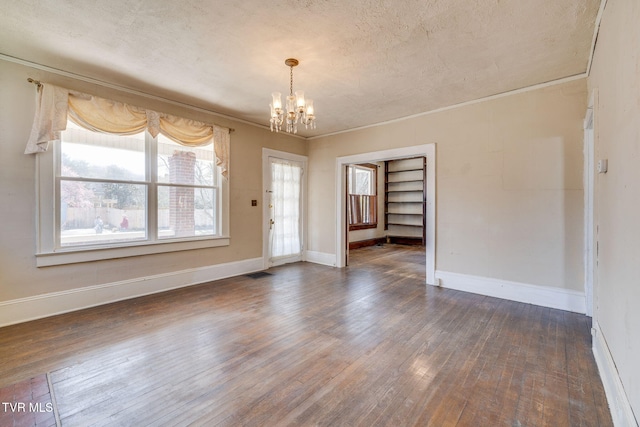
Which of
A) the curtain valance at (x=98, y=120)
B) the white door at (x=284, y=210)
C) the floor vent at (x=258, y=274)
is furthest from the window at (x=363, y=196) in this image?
the curtain valance at (x=98, y=120)

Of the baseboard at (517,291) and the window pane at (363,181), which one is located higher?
the window pane at (363,181)

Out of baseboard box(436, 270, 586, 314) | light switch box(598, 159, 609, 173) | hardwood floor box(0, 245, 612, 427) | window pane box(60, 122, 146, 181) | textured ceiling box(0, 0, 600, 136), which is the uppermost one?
textured ceiling box(0, 0, 600, 136)

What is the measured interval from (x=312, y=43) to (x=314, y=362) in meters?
2.86

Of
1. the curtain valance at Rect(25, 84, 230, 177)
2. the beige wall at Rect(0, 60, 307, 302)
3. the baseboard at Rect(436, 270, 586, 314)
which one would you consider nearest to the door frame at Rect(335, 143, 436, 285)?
the baseboard at Rect(436, 270, 586, 314)

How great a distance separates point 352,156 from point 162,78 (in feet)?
11.1

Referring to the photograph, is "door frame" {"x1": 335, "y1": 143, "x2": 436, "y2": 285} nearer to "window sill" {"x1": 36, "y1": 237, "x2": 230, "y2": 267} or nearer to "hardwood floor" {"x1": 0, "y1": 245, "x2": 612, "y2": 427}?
"hardwood floor" {"x1": 0, "y1": 245, "x2": 612, "y2": 427}

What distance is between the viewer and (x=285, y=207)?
19.8ft

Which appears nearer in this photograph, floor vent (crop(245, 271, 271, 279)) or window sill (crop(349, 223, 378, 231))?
floor vent (crop(245, 271, 271, 279))

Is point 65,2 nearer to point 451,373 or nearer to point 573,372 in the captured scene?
point 451,373

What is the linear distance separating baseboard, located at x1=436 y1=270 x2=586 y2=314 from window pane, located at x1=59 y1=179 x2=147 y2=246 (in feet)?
14.9

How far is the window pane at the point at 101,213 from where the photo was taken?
332 centimetres

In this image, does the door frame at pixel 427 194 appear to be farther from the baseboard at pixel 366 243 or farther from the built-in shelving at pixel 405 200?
the built-in shelving at pixel 405 200

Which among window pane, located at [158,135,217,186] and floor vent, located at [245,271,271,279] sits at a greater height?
window pane, located at [158,135,217,186]

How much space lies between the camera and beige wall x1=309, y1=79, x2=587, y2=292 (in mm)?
3346
